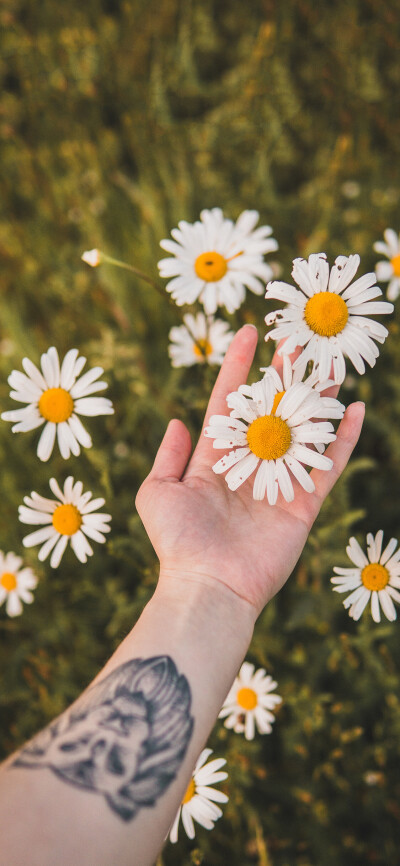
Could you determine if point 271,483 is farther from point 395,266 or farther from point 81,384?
point 395,266

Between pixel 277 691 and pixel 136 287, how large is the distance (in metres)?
2.19

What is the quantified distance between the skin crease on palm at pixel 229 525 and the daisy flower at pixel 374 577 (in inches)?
8.8

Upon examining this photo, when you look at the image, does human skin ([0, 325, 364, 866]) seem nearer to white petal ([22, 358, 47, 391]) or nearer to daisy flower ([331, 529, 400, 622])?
daisy flower ([331, 529, 400, 622])

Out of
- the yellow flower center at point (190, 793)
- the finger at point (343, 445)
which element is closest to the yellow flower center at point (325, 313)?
the finger at point (343, 445)

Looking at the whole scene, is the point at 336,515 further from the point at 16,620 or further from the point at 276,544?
the point at 16,620

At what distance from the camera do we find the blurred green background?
6.93 ft

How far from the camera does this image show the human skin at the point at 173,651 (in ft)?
3.84

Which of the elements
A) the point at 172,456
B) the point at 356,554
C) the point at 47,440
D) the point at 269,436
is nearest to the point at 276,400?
Answer: the point at 269,436

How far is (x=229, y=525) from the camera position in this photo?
5.31ft

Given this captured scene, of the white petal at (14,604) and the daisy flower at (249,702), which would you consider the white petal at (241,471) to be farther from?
the white petal at (14,604)

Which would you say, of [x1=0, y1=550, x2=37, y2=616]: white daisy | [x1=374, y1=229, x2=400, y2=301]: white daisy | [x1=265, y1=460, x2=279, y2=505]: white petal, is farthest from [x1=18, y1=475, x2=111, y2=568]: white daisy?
[x1=374, y1=229, x2=400, y2=301]: white daisy

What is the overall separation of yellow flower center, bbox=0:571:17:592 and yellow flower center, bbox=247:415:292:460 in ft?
4.09

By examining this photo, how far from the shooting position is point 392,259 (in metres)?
2.34

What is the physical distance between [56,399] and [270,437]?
0.72m
